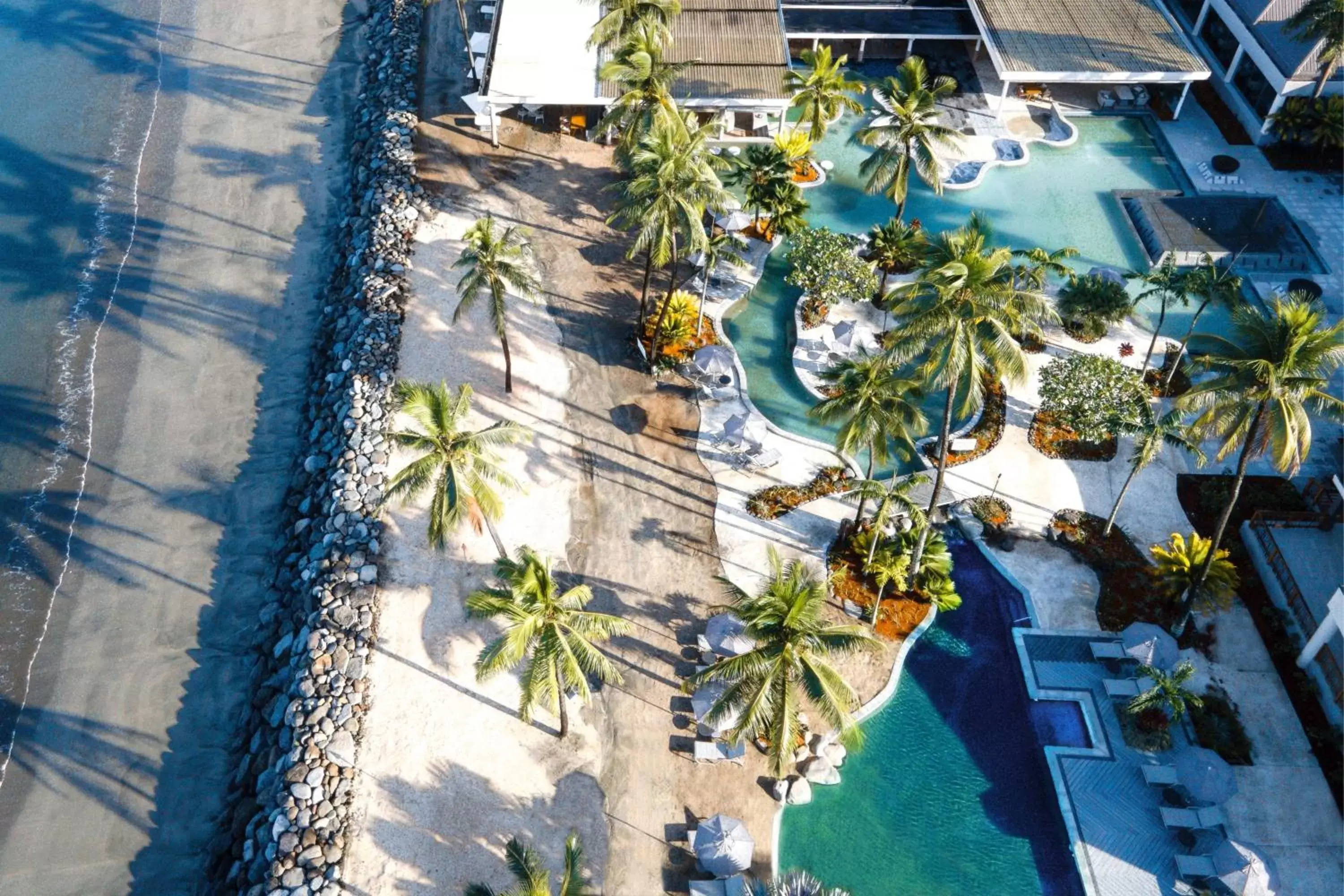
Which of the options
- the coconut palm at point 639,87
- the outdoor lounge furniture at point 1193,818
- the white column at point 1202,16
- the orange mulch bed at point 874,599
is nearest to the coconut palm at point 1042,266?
the orange mulch bed at point 874,599

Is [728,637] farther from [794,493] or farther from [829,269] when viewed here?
[829,269]

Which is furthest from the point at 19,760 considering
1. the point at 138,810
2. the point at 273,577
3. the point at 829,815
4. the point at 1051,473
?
the point at 1051,473

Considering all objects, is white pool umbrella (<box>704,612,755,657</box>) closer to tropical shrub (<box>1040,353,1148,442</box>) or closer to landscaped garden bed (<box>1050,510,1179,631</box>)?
landscaped garden bed (<box>1050,510,1179,631</box>)

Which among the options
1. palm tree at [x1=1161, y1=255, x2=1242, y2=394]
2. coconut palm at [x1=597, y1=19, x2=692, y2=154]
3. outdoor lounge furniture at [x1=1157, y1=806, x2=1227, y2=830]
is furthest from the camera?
coconut palm at [x1=597, y1=19, x2=692, y2=154]

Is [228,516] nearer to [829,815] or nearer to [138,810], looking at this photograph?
[138,810]

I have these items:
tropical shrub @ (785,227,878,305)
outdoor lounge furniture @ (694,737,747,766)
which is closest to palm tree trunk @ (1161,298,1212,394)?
tropical shrub @ (785,227,878,305)

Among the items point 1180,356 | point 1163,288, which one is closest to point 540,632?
point 1180,356
